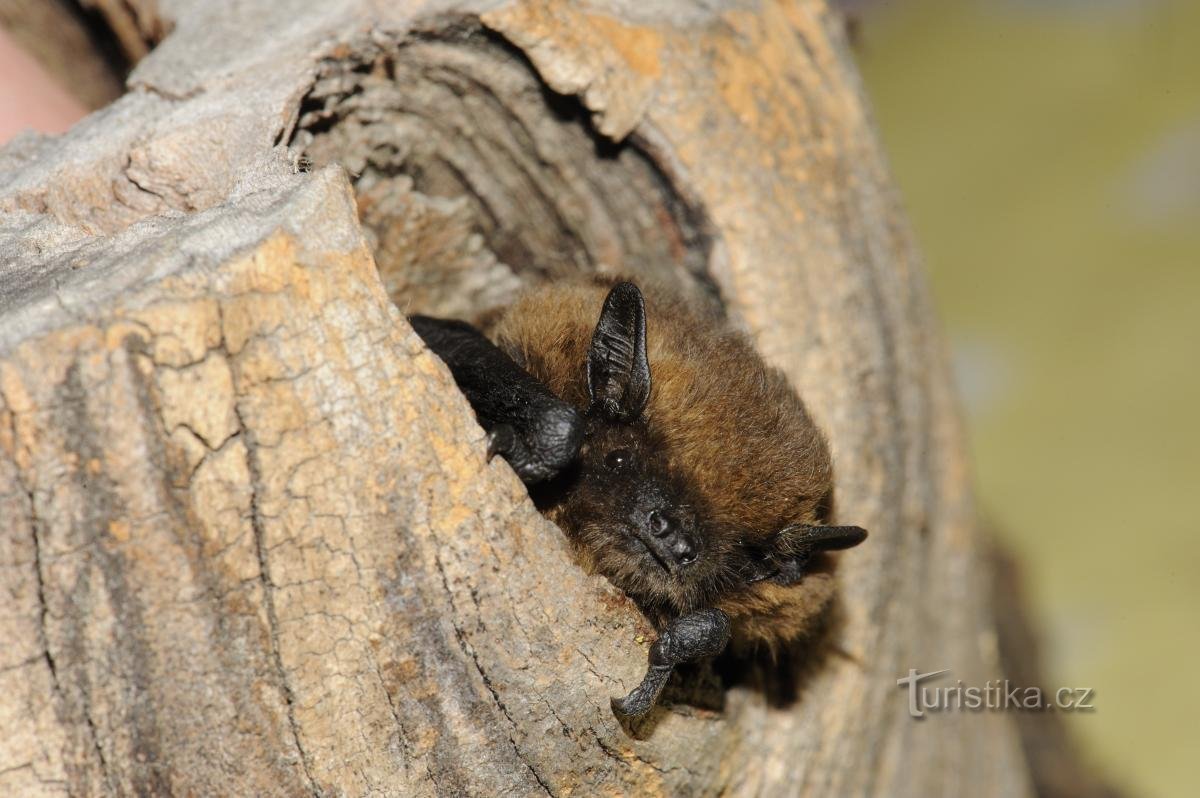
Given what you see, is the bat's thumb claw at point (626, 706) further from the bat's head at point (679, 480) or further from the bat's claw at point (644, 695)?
the bat's head at point (679, 480)

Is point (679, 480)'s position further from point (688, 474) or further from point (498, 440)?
point (498, 440)

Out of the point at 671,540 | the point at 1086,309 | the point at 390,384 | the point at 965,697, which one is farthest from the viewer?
the point at 1086,309

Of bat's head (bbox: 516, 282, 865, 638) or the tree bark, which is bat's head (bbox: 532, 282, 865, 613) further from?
the tree bark

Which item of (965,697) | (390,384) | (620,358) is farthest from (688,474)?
(965,697)

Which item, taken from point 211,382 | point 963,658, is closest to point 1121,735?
point 963,658

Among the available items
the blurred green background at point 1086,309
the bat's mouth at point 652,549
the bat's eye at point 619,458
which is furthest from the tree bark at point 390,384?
the blurred green background at point 1086,309

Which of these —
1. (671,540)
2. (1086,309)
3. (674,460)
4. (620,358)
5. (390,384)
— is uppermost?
(390,384)

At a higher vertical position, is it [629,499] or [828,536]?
[629,499]

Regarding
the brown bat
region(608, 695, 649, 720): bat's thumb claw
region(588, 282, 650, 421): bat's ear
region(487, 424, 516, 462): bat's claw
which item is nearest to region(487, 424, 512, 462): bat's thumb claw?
region(487, 424, 516, 462): bat's claw
